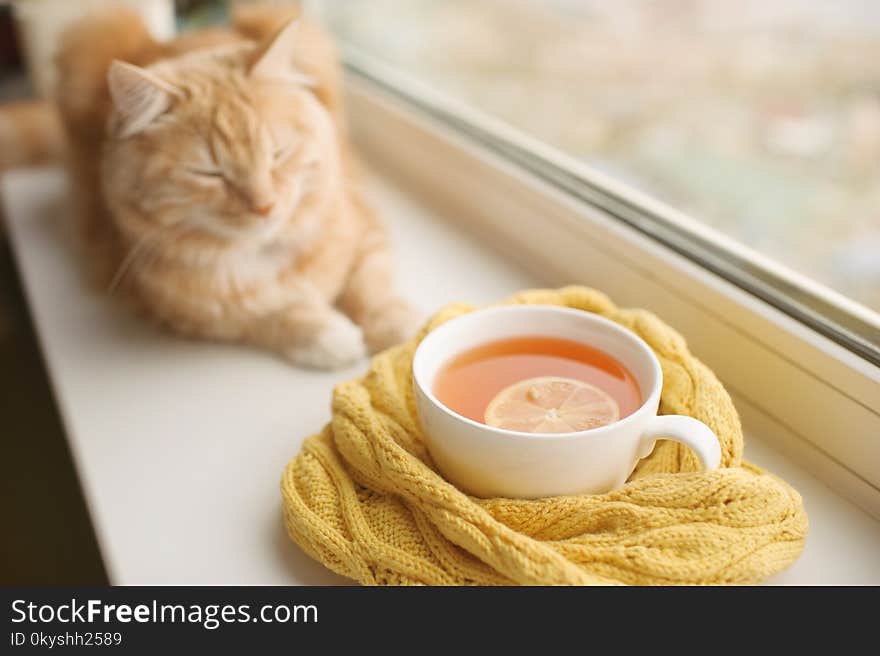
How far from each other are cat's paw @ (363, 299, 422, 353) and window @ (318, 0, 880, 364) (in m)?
0.26

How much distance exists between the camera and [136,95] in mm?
765

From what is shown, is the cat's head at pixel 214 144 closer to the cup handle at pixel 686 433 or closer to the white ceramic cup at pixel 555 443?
the white ceramic cup at pixel 555 443

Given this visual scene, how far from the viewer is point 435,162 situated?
3.92 feet

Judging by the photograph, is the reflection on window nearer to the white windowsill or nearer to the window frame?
the window frame

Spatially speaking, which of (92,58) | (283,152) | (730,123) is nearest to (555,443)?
(283,152)

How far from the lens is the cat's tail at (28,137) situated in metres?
1.35

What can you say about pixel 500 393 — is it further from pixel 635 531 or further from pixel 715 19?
pixel 715 19

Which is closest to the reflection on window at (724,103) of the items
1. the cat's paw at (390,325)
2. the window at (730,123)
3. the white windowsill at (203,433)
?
the window at (730,123)

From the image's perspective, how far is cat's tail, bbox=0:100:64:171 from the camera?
135 cm

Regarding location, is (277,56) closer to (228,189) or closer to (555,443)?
(228,189)

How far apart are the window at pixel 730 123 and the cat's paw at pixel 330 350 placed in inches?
13.0

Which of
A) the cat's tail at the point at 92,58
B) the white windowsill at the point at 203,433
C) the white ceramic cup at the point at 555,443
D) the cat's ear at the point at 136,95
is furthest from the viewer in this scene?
the cat's tail at the point at 92,58
